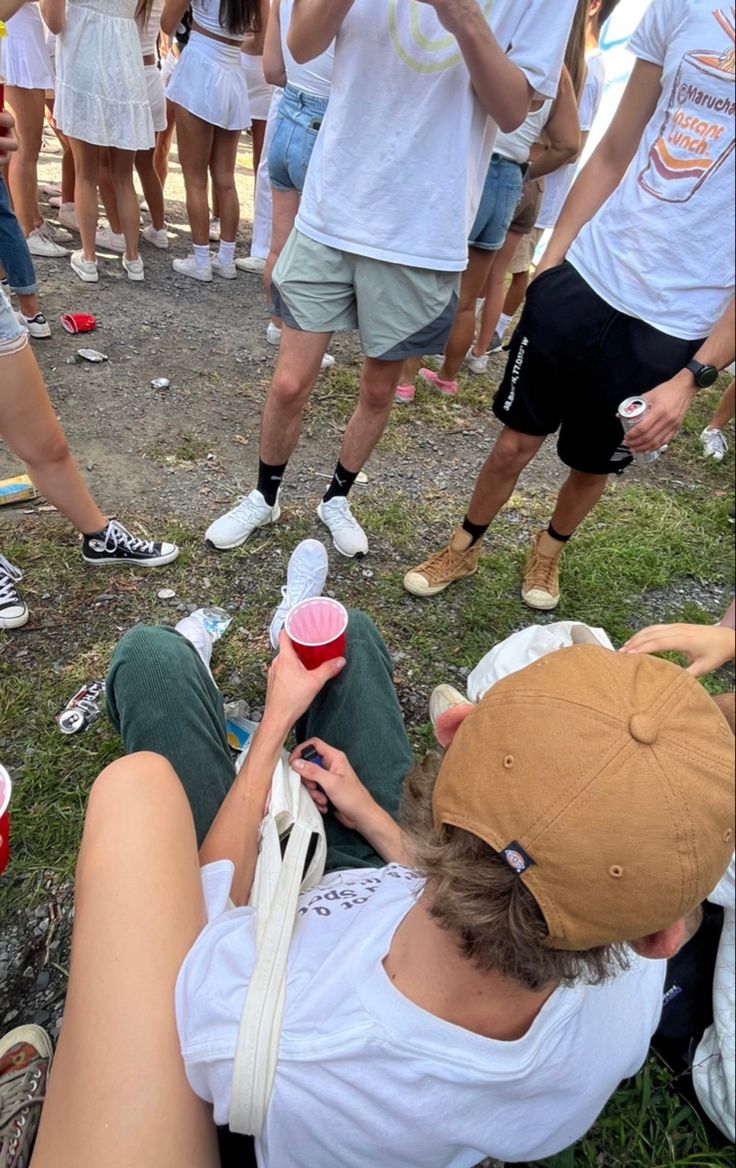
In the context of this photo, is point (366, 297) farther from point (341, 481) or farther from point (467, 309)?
point (467, 309)

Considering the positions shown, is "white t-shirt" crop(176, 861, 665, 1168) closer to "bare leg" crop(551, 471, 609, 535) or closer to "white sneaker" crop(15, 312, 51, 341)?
"bare leg" crop(551, 471, 609, 535)

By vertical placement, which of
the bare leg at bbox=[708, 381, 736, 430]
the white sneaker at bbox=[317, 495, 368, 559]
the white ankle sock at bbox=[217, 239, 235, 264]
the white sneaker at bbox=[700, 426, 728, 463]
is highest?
the bare leg at bbox=[708, 381, 736, 430]

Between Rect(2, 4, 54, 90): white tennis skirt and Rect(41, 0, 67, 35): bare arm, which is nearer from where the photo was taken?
Rect(41, 0, 67, 35): bare arm

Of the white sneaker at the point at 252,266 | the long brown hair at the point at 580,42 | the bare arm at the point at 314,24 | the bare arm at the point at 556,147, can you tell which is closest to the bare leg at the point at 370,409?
the bare arm at the point at 314,24

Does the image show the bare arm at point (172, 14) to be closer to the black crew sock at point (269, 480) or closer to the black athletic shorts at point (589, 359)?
the black crew sock at point (269, 480)

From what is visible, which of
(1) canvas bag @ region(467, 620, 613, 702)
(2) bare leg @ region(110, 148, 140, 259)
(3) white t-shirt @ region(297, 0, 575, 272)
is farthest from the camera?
(2) bare leg @ region(110, 148, 140, 259)

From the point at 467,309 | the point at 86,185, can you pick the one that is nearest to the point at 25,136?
the point at 86,185

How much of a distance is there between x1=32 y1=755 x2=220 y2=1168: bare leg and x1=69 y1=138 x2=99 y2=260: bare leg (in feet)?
11.9

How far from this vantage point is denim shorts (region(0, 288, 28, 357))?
160cm

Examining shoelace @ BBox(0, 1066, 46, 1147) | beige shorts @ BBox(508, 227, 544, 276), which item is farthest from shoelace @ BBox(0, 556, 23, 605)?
beige shorts @ BBox(508, 227, 544, 276)

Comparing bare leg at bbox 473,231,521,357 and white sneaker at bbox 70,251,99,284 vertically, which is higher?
bare leg at bbox 473,231,521,357

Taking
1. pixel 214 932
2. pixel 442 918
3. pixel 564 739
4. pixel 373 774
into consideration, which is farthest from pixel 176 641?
pixel 564 739

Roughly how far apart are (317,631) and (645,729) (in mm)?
1064

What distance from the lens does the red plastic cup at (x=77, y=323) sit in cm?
341
